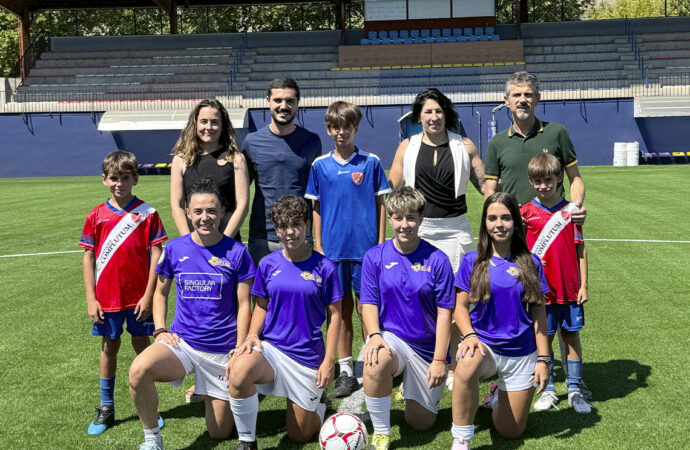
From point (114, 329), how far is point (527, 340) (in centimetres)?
260

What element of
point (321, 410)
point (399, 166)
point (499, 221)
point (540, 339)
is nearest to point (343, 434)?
point (321, 410)

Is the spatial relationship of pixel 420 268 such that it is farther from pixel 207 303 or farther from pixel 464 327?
pixel 207 303

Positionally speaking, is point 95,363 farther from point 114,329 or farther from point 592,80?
point 592,80

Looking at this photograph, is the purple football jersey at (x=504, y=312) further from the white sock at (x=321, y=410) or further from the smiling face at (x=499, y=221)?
the white sock at (x=321, y=410)

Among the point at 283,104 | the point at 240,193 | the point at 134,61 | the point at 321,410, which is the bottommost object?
the point at 321,410

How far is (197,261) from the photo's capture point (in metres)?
4.22

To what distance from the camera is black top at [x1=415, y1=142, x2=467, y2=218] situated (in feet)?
16.7

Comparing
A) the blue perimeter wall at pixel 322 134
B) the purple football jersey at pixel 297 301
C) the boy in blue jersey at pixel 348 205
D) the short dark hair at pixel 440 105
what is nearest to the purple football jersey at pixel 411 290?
the purple football jersey at pixel 297 301

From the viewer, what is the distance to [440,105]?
16.3 feet

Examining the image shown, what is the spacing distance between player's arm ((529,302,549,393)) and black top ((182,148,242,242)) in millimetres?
2225

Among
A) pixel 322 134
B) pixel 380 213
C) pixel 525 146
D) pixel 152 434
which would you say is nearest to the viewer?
pixel 152 434

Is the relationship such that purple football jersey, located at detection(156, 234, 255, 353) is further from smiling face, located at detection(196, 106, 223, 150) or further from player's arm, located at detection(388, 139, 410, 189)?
player's arm, located at detection(388, 139, 410, 189)

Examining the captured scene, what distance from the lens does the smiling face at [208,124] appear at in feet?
16.0

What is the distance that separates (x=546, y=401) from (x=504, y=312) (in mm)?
877
